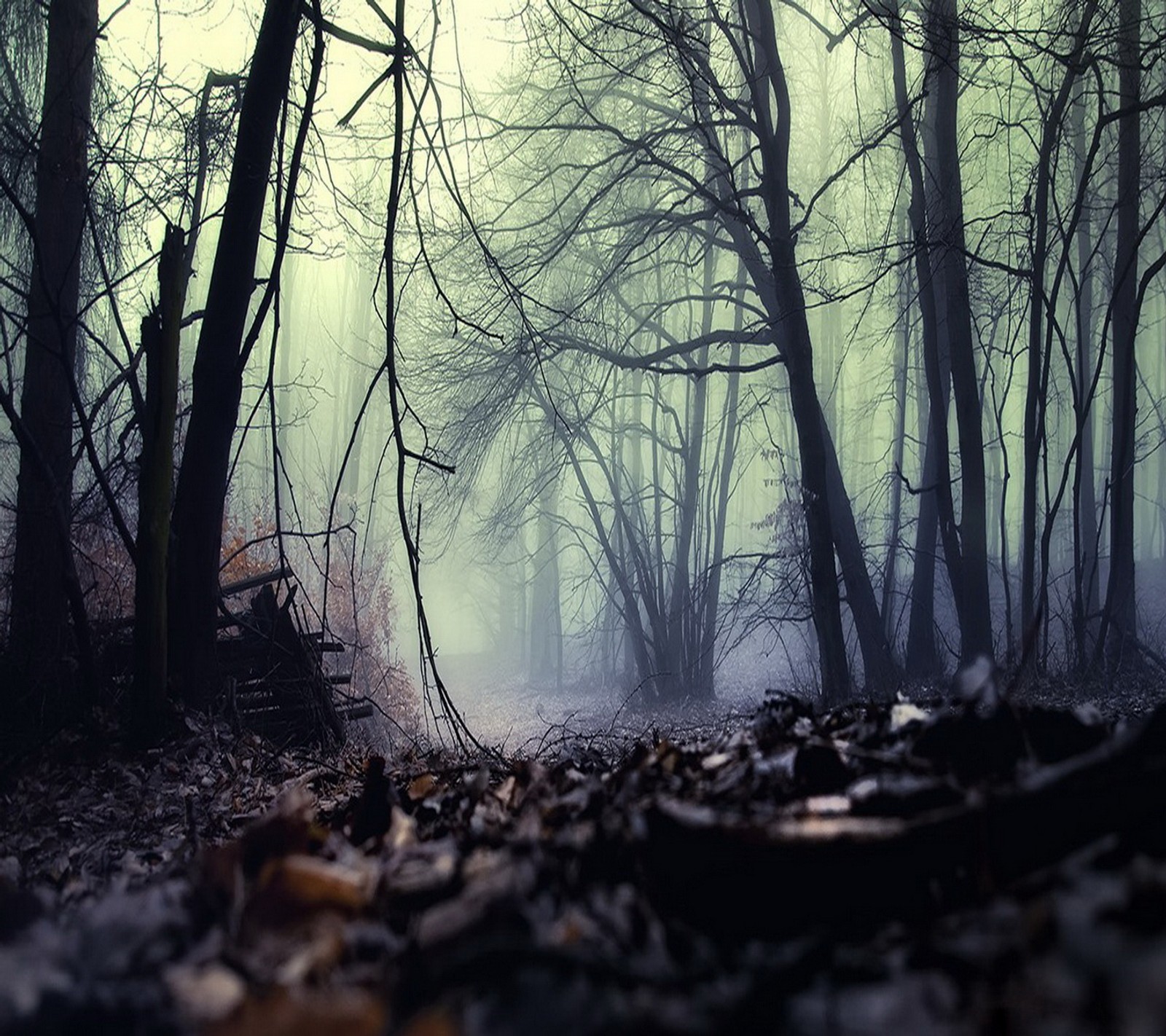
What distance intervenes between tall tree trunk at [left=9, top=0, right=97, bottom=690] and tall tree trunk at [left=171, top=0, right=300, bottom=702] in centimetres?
128

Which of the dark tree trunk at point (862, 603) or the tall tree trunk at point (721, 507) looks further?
the tall tree trunk at point (721, 507)

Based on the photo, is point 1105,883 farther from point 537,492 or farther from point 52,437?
point 537,492

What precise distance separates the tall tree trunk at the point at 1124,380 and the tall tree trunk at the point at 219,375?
19.9ft

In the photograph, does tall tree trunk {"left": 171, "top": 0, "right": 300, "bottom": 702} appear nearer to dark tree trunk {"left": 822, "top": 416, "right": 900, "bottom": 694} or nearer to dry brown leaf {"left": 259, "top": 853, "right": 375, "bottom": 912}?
dry brown leaf {"left": 259, "top": 853, "right": 375, "bottom": 912}

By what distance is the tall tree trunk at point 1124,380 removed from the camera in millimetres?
7051

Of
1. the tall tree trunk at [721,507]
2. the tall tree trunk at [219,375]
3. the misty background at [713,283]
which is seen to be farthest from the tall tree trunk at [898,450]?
the tall tree trunk at [219,375]

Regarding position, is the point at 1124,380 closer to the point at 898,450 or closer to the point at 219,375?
the point at 219,375

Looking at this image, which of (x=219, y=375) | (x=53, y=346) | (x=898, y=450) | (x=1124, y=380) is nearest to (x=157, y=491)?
(x=219, y=375)

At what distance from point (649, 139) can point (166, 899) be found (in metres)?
10.7

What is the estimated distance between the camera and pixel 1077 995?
1.99 feet

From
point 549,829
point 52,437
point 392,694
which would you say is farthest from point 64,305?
point 392,694

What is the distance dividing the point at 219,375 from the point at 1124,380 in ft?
25.1

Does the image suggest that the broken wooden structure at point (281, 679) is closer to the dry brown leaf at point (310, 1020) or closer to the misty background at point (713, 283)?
the misty background at point (713, 283)

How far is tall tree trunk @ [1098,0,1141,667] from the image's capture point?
7051 millimetres
